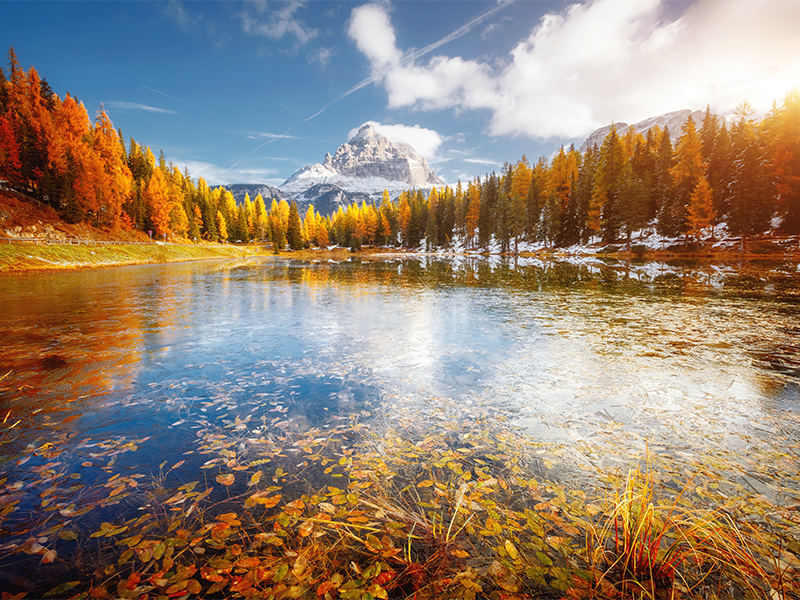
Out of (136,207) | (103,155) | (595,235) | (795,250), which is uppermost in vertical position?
(103,155)

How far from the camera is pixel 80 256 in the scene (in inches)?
1642

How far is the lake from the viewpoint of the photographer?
4.47 m

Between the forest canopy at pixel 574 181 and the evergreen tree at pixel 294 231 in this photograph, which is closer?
the forest canopy at pixel 574 181

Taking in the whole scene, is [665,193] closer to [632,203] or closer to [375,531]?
[632,203]

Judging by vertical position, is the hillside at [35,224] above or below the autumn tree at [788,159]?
below

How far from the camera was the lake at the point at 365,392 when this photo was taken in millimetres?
4469

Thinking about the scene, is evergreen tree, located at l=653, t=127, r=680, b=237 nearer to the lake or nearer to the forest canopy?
the forest canopy

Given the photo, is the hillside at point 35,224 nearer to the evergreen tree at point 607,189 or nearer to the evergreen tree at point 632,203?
the evergreen tree at point 632,203

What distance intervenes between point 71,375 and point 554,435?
37.0 feet

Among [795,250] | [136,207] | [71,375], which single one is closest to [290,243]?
[136,207]

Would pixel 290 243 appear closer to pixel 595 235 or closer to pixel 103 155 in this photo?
pixel 103 155

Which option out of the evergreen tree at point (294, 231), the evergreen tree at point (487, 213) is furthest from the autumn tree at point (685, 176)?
the evergreen tree at point (294, 231)

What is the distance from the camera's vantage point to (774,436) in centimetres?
540

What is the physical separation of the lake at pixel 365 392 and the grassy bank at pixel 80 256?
28.2 meters
